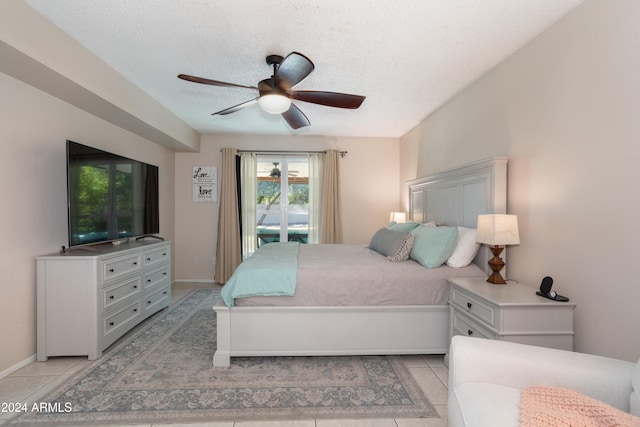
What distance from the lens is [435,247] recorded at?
7.80 feet

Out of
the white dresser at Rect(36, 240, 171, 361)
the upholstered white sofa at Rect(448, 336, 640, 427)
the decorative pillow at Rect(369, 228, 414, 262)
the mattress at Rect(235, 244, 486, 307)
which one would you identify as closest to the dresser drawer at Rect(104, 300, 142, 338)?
the white dresser at Rect(36, 240, 171, 361)

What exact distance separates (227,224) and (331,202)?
1.69 m

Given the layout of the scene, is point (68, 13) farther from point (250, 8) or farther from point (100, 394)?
point (100, 394)

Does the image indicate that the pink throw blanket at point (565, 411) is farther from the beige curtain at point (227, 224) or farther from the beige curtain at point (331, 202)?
the beige curtain at point (227, 224)

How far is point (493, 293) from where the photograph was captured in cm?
182

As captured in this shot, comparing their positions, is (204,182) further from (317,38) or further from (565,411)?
(565,411)

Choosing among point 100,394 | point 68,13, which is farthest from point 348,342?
point 68,13

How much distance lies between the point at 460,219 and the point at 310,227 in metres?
2.46

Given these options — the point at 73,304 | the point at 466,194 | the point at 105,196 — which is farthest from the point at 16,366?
the point at 466,194

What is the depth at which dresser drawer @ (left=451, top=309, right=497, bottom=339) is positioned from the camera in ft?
5.85

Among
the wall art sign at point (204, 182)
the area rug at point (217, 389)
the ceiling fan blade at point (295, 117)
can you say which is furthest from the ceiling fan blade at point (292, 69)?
the wall art sign at point (204, 182)

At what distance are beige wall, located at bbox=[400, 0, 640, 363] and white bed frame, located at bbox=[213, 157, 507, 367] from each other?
31 centimetres

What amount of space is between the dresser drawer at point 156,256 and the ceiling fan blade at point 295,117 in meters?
2.01

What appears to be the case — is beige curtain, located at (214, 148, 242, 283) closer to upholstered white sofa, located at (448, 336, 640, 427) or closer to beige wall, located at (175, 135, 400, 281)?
beige wall, located at (175, 135, 400, 281)
